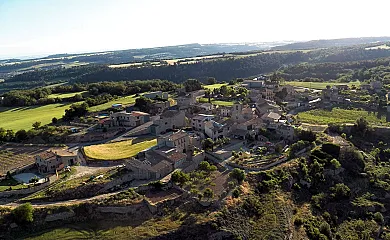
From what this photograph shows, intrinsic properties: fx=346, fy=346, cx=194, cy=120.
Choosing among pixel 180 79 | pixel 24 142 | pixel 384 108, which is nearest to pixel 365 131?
pixel 384 108

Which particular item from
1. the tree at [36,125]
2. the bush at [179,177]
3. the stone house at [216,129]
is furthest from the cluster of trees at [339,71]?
the bush at [179,177]

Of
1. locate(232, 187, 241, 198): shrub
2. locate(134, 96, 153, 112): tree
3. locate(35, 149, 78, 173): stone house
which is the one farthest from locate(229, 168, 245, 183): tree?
locate(134, 96, 153, 112): tree

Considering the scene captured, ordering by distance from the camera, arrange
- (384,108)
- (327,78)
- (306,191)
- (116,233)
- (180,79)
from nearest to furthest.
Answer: (116,233)
(306,191)
(384,108)
(327,78)
(180,79)

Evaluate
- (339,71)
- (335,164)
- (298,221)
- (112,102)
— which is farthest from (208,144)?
(339,71)

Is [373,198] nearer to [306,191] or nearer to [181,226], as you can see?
[306,191]

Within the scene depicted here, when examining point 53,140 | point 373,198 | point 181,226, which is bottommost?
point 373,198

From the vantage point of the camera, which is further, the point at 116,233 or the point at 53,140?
the point at 53,140
